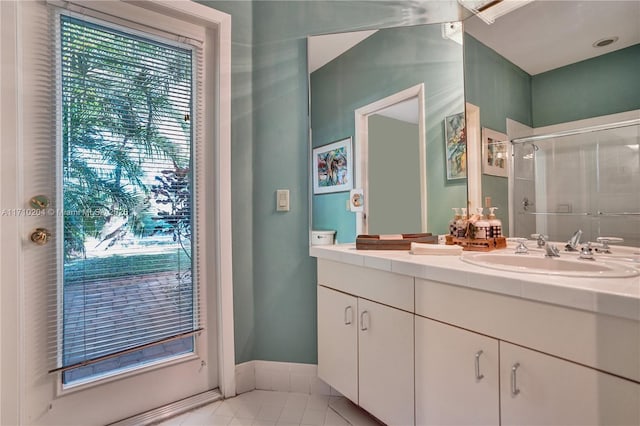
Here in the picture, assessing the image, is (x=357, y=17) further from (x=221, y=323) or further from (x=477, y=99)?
(x=221, y=323)

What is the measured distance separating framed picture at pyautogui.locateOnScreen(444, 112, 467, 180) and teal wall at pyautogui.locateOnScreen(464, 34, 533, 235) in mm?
96

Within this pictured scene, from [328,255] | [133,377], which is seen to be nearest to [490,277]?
[328,255]

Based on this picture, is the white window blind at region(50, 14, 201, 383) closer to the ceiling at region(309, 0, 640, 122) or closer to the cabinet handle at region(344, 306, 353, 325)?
the cabinet handle at region(344, 306, 353, 325)

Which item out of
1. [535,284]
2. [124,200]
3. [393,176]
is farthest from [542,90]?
[124,200]

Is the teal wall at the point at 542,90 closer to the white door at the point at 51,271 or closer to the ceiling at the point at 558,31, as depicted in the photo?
the ceiling at the point at 558,31

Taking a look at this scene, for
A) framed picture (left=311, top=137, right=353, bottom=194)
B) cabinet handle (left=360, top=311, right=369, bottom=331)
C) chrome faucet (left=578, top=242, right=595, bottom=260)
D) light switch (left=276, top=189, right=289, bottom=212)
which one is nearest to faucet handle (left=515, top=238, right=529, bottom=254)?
chrome faucet (left=578, top=242, right=595, bottom=260)

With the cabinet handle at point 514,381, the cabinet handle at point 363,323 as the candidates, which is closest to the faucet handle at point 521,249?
the cabinet handle at point 514,381

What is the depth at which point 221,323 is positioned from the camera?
1.63 meters

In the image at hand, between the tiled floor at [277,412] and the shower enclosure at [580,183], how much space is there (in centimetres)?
118

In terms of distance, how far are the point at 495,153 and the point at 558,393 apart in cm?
102

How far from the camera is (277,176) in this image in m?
1.73

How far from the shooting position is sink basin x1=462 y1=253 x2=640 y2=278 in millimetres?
830

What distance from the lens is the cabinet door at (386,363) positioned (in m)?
1.15

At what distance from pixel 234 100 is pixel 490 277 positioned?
4.92 ft
